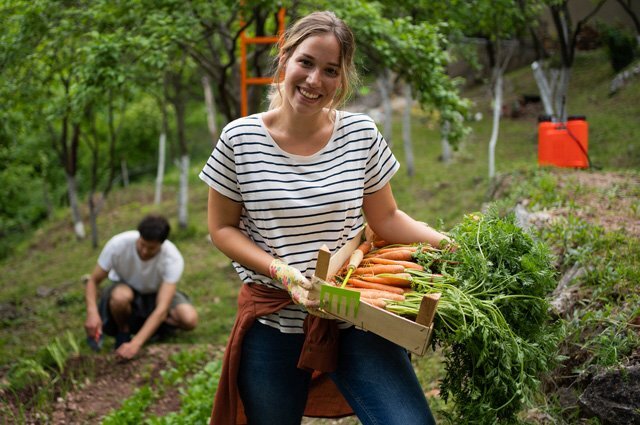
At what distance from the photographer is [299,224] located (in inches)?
82.7

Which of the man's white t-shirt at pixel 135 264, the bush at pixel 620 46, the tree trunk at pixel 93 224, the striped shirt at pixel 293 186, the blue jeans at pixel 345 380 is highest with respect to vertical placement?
the bush at pixel 620 46

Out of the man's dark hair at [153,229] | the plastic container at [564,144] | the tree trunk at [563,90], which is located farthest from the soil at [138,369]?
the tree trunk at [563,90]

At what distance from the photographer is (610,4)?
47.2ft

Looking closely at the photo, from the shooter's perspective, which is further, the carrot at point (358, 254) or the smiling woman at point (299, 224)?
the carrot at point (358, 254)

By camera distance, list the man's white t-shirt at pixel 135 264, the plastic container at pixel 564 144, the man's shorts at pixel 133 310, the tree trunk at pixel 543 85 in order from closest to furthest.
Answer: the man's white t-shirt at pixel 135 264
the man's shorts at pixel 133 310
the plastic container at pixel 564 144
the tree trunk at pixel 543 85

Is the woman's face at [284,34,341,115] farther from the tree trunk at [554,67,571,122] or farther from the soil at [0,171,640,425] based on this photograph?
the tree trunk at [554,67,571,122]

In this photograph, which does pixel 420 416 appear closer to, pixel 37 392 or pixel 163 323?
pixel 37 392

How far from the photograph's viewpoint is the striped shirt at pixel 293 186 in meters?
2.09

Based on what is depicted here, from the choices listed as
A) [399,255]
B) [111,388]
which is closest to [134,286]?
[111,388]

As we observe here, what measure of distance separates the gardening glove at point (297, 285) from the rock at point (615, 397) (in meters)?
1.35

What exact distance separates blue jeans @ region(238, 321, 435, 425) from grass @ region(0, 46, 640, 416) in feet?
1.99

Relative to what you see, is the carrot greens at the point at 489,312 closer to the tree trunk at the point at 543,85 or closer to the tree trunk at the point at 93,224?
the tree trunk at the point at 543,85

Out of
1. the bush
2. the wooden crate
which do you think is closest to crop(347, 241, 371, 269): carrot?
the wooden crate

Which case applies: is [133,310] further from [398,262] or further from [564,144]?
[564,144]
